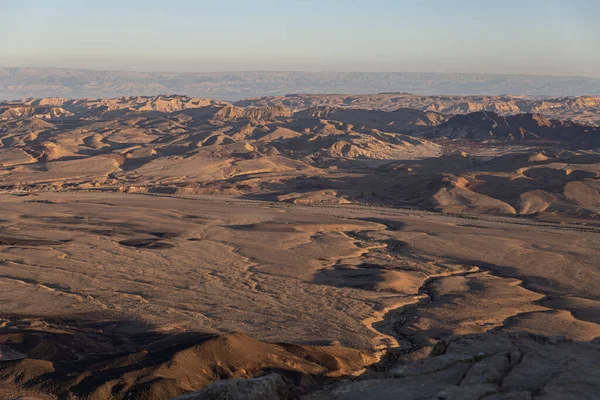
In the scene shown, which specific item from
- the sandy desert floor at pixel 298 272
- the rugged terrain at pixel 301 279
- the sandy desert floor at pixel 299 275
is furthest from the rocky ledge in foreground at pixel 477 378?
the sandy desert floor at pixel 298 272

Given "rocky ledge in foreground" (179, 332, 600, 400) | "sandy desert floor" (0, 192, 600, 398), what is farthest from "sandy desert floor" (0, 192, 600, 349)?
"rocky ledge in foreground" (179, 332, 600, 400)

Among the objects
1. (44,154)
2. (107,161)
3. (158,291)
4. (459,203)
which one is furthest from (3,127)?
(158,291)

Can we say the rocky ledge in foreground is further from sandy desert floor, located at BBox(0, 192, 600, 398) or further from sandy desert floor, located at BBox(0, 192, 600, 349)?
sandy desert floor, located at BBox(0, 192, 600, 349)

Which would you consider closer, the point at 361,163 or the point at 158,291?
the point at 158,291

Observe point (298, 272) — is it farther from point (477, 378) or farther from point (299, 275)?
point (477, 378)

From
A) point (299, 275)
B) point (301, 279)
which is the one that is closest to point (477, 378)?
point (301, 279)

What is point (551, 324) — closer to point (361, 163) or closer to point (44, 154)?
point (361, 163)
